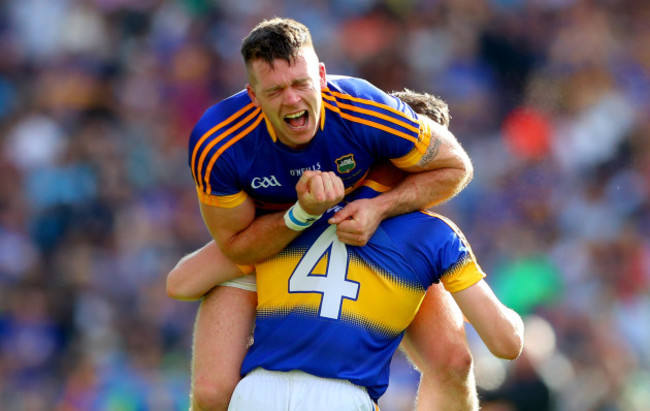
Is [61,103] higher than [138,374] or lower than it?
higher

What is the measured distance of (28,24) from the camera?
11.4 metres

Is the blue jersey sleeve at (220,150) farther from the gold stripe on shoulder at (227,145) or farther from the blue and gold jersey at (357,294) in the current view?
the blue and gold jersey at (357,294)

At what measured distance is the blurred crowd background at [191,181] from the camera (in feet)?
29.9

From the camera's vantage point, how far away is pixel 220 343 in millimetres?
4910

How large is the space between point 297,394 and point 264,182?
933mm

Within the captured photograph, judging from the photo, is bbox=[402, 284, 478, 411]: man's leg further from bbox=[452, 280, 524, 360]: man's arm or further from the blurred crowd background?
the blurred crowd background

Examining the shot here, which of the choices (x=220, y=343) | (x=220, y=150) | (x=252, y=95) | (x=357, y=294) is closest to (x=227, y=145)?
(x=220, y=150)

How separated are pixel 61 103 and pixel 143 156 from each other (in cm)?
109

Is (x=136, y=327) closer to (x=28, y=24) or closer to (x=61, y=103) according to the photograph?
(x=61, y=103)

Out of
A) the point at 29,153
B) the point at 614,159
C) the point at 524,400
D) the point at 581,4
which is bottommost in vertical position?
the point at 524,400

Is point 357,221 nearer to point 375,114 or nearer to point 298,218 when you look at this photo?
point 298,218

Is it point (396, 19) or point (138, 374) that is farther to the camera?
point (396, 19)

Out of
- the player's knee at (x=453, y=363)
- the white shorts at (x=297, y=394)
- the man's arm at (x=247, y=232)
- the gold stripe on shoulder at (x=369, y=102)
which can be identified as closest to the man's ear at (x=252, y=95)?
the gold stripe on shoulder at (x=369, y=102)

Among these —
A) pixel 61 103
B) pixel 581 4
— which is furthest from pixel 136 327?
pixel 581 4
